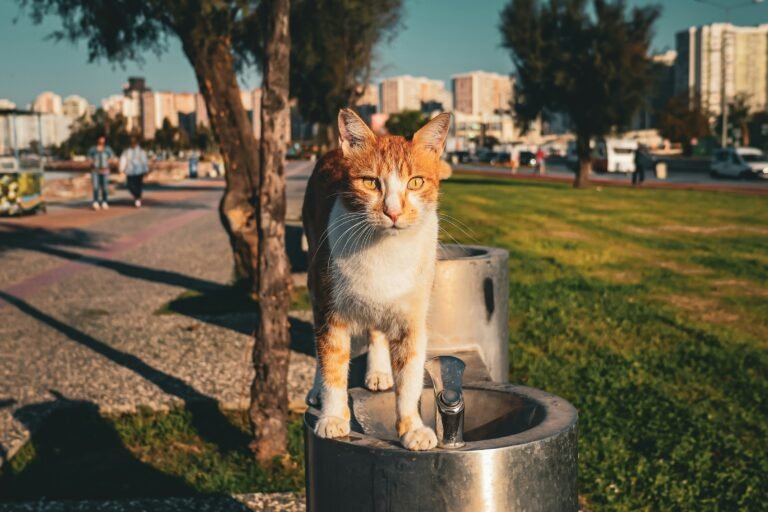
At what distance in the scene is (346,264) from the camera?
113 inches

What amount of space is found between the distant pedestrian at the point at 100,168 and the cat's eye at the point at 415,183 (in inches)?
813

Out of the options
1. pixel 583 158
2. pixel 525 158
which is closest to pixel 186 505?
pixel 583 158

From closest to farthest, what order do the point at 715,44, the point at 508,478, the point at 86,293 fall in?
the point at 508,478 < the point at 86,293 < the point at 715,44

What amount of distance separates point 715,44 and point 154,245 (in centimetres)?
9650

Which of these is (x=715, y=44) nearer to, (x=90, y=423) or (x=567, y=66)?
(x=567, y=66)

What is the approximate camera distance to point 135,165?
24.0 m

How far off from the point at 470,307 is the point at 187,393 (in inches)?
103

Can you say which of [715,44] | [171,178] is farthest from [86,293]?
[715,44]

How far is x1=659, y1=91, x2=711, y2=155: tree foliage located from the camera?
279 feet

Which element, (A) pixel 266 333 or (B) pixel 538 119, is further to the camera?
(B) pixel 538 119

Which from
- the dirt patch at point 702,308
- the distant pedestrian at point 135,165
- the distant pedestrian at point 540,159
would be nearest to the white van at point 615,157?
the distant pedestrian at point 540,159

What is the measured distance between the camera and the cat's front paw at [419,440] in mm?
2408

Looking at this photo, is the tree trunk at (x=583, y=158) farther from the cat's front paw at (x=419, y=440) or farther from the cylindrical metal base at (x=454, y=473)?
the cat's front paw at (x=419, y=440)

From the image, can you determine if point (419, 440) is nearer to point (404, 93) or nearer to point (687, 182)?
point (687, 182)
